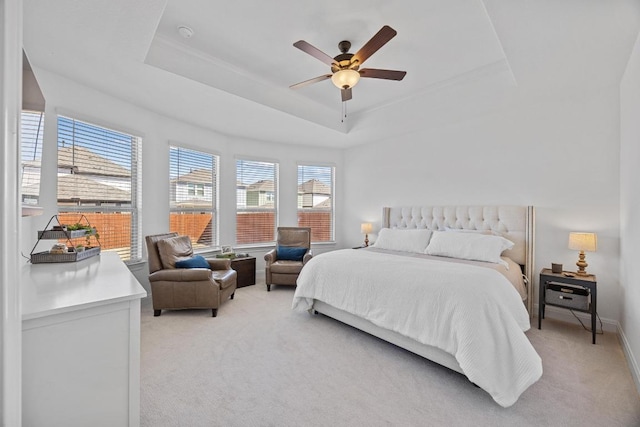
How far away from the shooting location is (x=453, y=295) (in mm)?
2188

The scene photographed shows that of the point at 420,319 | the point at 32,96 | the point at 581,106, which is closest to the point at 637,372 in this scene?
the point at 420,319

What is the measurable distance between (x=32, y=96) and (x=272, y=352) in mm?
2587

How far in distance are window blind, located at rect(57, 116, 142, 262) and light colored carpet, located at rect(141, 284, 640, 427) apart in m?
1.36

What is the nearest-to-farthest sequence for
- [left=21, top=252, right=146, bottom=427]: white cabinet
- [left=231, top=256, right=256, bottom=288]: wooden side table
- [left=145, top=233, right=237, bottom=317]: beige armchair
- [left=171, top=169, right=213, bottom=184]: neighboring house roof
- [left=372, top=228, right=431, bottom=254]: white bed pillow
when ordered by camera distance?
[left=21, top=252, right=146, bottom=427]: white cabinet < [left=145, top=233, right=237, bottom=317]: beige armchair < [left=372, top=228, right=431, bottom=254]: white bed pillow < [left=171, top=169, right=213, bottom=184]: neighboring house roof < [left=231, top=256, right=256, bottom=288]: wooden side table

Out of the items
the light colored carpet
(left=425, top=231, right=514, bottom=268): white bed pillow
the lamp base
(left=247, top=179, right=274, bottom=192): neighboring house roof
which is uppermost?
(left=247, top=179, right=274, bottom=192): neighboring house roof

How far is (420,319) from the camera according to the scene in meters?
2.33

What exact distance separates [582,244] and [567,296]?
23.1 inches

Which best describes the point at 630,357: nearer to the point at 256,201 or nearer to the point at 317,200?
the point at 317,200

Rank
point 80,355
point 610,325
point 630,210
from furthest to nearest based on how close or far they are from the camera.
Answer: point 610,325, point 630,210, point 80,355

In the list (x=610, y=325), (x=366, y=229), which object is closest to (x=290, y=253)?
(x=366, y=229)

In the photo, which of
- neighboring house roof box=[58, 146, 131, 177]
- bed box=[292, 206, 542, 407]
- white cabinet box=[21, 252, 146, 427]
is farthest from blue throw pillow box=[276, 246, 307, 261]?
white cabinet box=[21, 252, 146, 427]

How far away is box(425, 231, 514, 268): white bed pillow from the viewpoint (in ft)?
11.1

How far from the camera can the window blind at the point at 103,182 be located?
312 centimetres

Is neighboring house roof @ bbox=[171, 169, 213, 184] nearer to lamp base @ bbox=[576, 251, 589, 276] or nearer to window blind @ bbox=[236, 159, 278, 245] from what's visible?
window blind @ bbox=[236, 159, 278, 245]
